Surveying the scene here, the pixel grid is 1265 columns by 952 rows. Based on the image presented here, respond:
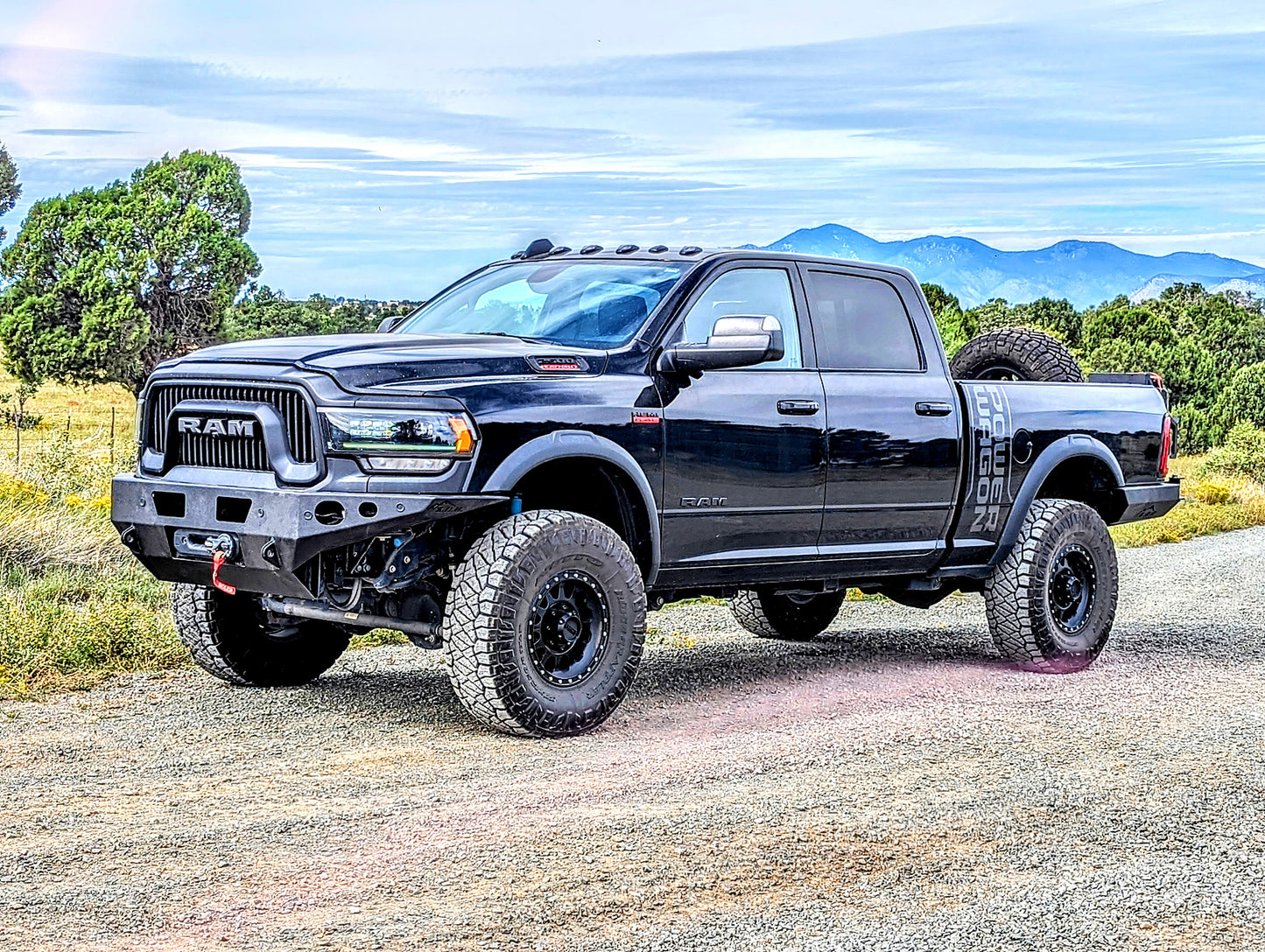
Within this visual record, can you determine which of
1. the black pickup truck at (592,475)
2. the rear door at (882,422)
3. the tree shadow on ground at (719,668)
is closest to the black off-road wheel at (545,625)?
the black pickup truck at (592,475)

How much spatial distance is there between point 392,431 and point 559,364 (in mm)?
942

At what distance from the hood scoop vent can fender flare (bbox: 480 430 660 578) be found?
0.99ft

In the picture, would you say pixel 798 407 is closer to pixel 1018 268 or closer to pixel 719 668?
pixel 719 668

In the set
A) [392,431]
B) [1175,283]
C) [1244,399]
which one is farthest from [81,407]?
[392,431]

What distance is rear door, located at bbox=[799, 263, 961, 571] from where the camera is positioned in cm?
855

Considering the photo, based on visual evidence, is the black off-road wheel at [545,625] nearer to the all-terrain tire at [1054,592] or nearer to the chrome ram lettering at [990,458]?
the chrome ram lettering at [990,458]

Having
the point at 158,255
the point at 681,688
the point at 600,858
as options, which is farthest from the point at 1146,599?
the point at 158,255

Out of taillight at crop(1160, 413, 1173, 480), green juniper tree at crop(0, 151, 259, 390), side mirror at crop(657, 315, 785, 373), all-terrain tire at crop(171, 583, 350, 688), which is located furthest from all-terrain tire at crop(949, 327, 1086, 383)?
green juniper tree at crop(0, 151, 259, 390)

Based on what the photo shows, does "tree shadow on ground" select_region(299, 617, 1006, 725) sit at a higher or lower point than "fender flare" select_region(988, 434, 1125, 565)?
lower

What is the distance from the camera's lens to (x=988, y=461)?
368 inches

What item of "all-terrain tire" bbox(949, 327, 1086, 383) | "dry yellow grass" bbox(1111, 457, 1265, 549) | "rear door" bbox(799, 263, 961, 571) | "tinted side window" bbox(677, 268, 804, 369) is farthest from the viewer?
"dry yellow grass" bbox(1111, 457, 1265, 549)

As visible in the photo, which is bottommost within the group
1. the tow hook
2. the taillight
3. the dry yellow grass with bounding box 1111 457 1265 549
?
the dry yellow grass with bounding box 1111 457 1265 549

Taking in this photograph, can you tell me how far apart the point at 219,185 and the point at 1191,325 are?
1227 inches

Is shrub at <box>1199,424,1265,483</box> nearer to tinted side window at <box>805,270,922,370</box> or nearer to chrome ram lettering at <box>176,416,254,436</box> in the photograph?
tinted side window at <box>805,270,922,370</box>
